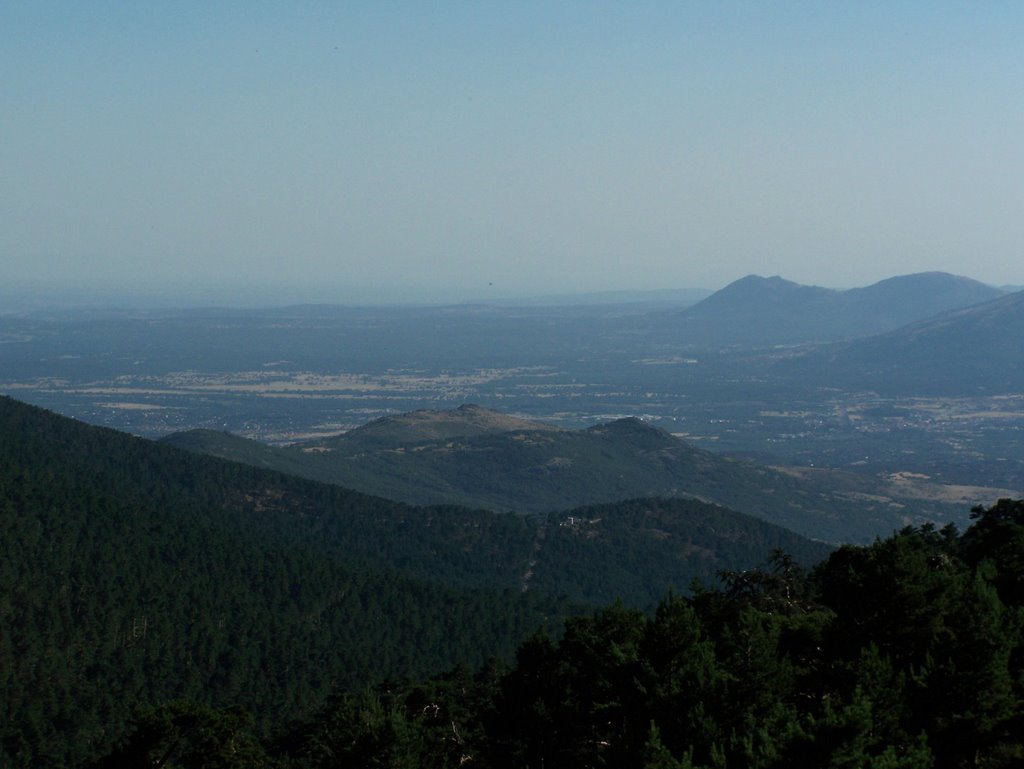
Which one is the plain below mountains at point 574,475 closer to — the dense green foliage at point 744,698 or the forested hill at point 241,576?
the forested hill at point 241,576

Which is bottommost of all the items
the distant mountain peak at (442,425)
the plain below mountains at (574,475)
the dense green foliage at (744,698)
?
the plain below mountains at (574,475)

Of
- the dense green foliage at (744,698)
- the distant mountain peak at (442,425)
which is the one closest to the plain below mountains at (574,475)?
the distant mountain peak at (442,425)

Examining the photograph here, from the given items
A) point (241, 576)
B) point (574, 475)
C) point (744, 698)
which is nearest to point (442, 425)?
point (574, 475)

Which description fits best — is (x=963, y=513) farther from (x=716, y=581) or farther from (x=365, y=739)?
(x=365, y=739)

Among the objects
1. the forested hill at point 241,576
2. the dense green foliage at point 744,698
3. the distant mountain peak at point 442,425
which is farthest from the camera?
the distant mountain peak at point 442,425

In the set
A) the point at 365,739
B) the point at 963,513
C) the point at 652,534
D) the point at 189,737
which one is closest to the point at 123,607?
the point at 189,737

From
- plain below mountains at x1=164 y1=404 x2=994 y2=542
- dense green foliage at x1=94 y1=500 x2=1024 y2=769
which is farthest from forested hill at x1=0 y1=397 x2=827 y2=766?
plain below mountains at x1=164 y1=404 x2=994 y2=542

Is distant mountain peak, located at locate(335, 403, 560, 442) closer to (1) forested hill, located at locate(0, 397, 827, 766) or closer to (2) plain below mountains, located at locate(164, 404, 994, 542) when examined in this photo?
(2) plain below mountains, located at locate(164, 404, 994, 542)

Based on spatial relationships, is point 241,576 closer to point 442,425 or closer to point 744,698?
point 744,698
